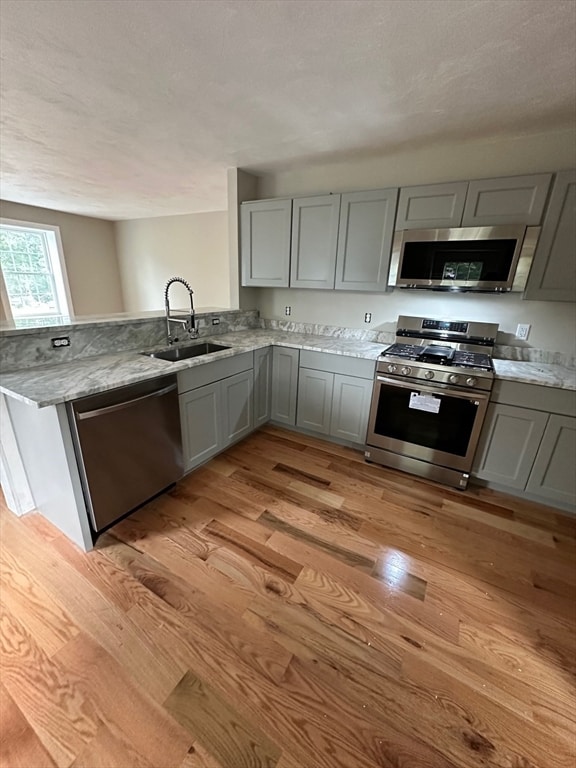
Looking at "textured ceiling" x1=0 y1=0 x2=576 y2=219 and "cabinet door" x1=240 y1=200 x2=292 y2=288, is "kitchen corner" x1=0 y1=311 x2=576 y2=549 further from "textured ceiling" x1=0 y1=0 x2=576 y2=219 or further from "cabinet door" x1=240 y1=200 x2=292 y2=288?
"textured ceiling" x1=0 y1=0 x2=576 y2=219

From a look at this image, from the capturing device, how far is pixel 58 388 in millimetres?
1532

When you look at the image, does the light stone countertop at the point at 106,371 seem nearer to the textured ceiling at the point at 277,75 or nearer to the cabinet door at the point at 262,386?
the cabinet door at the point at 262,386

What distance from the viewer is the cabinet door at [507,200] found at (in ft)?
6.59

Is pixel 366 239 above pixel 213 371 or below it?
above

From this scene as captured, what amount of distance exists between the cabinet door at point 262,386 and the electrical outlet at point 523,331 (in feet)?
6.79

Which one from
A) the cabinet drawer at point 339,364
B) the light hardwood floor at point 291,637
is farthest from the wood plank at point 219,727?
the cabinet drawer at point 339,364

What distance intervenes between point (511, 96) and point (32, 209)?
648 cm

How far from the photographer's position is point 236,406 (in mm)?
2703

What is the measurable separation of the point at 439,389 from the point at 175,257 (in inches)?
213


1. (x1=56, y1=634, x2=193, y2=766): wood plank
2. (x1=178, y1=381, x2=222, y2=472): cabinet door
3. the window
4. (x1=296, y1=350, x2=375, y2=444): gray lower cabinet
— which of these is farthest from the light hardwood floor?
the window

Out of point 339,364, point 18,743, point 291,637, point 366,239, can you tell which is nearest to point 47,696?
point 18,743

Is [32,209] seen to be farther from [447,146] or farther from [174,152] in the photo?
[447,146]

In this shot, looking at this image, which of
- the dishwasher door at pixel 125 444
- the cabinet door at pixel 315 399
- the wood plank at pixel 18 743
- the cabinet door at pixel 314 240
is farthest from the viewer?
the cabinet door at pixel 315 399

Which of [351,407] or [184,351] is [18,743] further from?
[351,407]
